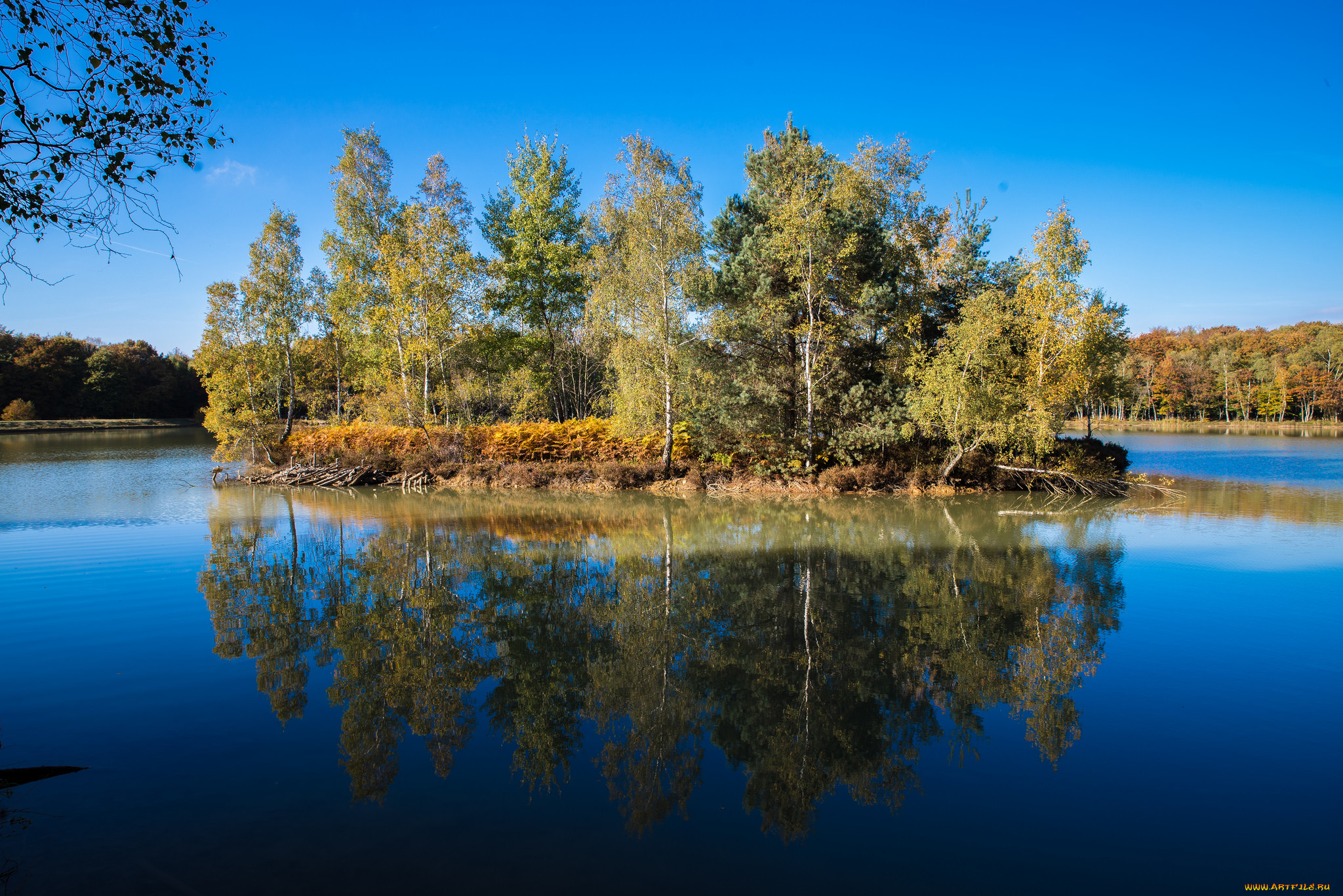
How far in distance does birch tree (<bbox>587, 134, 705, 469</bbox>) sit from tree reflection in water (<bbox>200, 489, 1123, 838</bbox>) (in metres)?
8.84

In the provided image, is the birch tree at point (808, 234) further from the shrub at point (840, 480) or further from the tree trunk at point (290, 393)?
the tree trunk at point (290, 393)

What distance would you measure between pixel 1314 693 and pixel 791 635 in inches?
209

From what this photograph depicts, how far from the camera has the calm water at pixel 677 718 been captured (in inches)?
171

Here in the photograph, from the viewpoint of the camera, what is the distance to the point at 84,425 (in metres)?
61.9

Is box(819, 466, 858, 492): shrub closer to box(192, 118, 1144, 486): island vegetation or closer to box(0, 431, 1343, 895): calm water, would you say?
box(192, 118, 1144, 486): island vegetation

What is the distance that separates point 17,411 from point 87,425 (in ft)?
18.6

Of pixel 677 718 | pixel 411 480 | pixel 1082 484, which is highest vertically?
pixel 1082 484

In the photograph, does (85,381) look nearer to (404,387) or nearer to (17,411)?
(17,411)

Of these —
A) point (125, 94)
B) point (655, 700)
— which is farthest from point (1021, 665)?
point (125, 94)

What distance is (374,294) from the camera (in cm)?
3008

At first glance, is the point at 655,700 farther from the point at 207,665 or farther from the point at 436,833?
the point at 207,665

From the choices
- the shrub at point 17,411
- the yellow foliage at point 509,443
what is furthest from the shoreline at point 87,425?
the yellow foliage at point 509,443

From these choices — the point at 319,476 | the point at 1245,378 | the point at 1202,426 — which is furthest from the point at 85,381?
the point at 1245,378

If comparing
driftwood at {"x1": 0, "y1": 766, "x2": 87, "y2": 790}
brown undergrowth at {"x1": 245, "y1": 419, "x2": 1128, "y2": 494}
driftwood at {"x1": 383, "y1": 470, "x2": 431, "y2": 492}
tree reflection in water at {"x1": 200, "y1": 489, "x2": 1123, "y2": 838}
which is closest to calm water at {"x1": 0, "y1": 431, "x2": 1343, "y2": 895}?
tree reflection in water at {"x1": 200, "y1": 489, "x2": 1123, "y2": 838}
